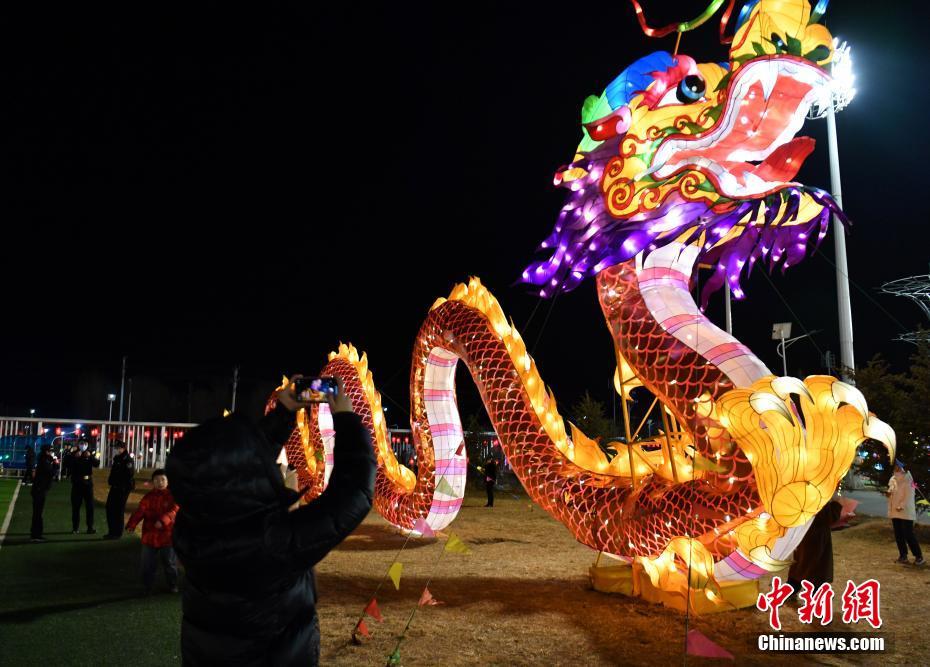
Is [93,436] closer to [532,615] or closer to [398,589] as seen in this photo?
[398,589]

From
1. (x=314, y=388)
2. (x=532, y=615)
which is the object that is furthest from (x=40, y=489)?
→ (x=314, y=388)

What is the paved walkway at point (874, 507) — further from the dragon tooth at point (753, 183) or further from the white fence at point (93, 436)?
the white fence at point (93, 436)

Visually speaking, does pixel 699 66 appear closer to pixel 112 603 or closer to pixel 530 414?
pixel 530 414

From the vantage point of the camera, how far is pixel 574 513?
5520mm

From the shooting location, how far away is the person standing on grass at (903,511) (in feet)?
26.2

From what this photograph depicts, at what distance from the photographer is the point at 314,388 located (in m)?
2.14

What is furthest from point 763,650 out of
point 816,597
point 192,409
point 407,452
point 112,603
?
point 192,409

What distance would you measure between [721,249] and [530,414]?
7.06 feet

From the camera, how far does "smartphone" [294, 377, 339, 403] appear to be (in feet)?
6.70

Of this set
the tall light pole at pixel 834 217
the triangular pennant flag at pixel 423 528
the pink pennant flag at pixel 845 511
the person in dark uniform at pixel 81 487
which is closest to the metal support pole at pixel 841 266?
the tall light pole at pixel 834 217

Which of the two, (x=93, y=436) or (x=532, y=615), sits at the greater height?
(x=93, y=436)

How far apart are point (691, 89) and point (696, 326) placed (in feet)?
5.60

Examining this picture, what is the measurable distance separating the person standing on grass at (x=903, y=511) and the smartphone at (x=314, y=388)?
8.19m

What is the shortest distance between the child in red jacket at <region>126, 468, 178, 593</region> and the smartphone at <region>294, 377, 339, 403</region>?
4.41 m
